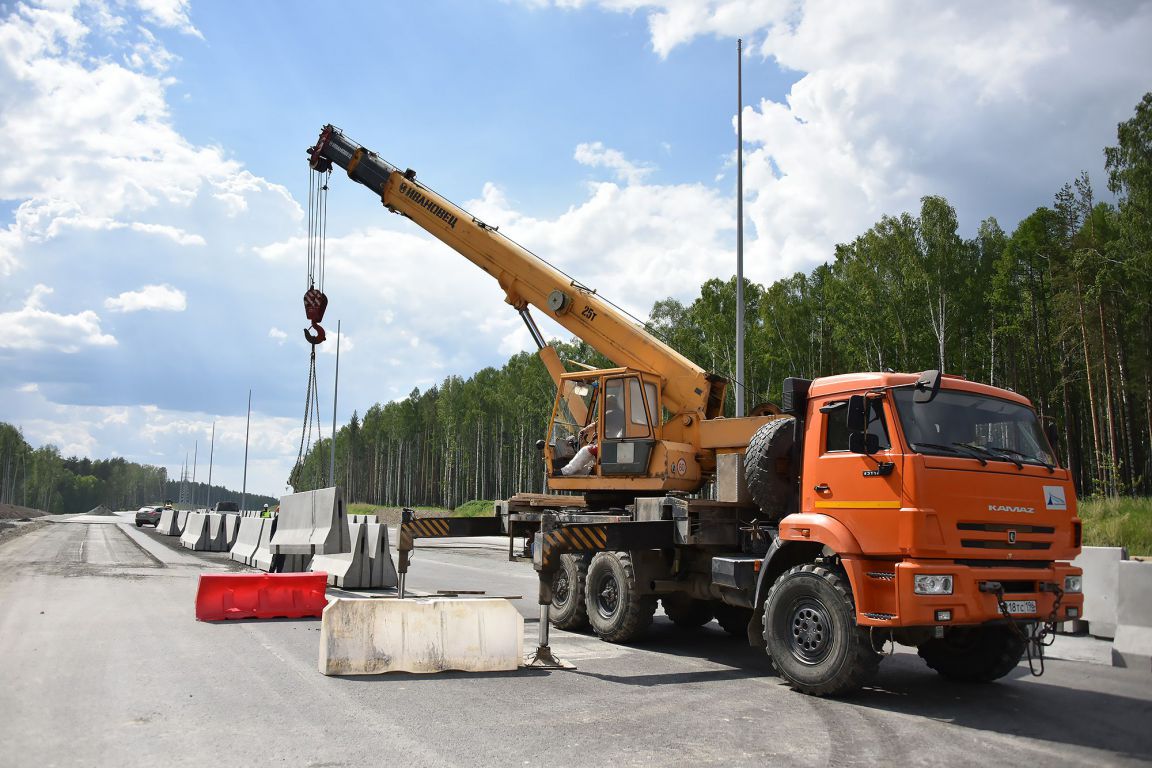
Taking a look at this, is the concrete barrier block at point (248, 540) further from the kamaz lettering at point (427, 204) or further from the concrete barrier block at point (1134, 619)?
the concrete barrier block at point (1134, 619)

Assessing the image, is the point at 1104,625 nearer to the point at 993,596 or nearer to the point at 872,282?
the point at 993,596

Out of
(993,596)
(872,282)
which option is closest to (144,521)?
(872,282)

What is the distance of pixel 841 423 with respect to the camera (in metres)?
7.52

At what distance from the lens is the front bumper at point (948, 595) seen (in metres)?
6.34

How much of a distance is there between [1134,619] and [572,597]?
626cm

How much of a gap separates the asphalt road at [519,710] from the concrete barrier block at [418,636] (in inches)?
6.8

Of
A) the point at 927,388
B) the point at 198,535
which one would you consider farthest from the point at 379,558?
the point at 198,535

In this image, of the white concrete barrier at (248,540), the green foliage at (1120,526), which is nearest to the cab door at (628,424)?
the green foliage at (1120,526)

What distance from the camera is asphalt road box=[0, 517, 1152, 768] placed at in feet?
17.2

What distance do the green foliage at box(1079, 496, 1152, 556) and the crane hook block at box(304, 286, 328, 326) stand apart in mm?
14875

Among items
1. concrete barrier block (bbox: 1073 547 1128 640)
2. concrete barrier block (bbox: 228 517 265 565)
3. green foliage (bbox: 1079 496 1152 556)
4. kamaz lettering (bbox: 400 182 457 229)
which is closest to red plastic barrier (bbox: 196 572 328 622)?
kamaz lettering (bbox: 400 182 457 229)

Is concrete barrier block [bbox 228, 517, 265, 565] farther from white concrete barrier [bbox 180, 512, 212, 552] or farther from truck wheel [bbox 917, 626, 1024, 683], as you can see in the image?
truck wheel [bbox 917, 626, 1024, 683]

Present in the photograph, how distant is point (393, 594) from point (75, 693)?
7800 millimetres

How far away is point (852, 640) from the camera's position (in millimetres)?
6750
